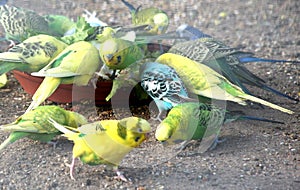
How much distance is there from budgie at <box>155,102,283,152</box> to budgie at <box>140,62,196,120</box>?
0.37 ft

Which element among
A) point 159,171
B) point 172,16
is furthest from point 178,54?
point 172,16

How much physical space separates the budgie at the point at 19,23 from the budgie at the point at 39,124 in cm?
78

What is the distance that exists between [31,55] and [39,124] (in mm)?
494

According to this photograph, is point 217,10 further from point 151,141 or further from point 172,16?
point 151,141

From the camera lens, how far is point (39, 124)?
2.43 metres

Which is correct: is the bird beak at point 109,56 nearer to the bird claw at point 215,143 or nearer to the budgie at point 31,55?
the budgie at point 31,55

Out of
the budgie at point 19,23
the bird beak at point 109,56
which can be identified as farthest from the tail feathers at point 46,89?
the budgie at point 19,23

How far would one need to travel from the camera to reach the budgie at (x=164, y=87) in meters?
2.65

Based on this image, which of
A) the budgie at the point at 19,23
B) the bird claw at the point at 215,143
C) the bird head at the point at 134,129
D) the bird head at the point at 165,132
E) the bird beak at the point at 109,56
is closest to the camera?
Result: the bird head at the point at 134,129

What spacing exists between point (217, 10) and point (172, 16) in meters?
0.36

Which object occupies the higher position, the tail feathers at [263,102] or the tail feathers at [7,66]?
the tail feathers at [7,66]

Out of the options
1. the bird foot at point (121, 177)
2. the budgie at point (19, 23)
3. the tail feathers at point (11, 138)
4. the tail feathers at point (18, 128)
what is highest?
the budgie at point (19, 23)

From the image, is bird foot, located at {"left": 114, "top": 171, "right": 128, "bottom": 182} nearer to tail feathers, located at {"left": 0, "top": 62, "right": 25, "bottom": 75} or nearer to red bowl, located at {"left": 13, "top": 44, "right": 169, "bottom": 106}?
red bowl, located at {"left": 13, "top": 44, "right": 169, "bottom": 106}

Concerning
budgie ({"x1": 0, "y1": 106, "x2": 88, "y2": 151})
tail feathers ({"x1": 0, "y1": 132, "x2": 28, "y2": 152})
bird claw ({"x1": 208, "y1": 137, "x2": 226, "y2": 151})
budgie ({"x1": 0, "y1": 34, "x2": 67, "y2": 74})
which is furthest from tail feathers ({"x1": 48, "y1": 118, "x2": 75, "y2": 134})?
bird claw ({"x1": 208, "y1": 137, "x2": 226, "y2": 151})
